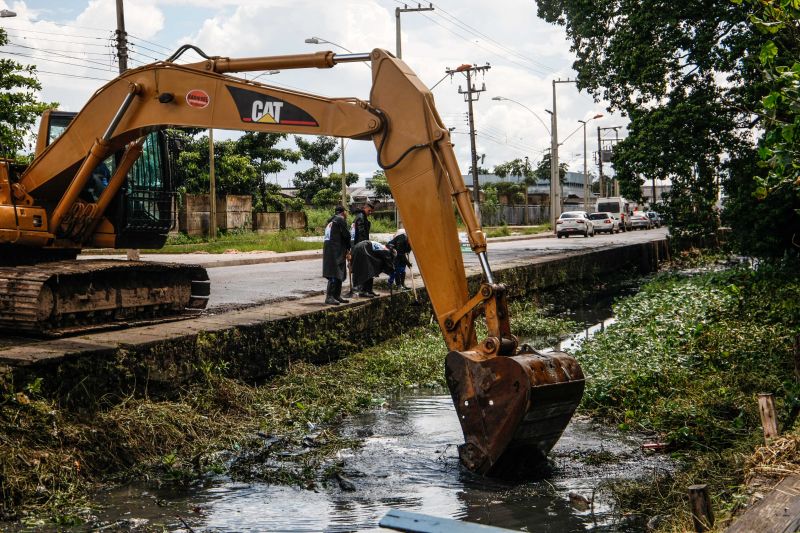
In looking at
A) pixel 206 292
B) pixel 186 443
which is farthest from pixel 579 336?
pixel 186 443

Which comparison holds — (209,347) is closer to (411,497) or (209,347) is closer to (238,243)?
(411,497)

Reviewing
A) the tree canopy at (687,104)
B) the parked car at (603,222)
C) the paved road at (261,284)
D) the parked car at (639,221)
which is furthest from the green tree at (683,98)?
the parked car at (639,221)

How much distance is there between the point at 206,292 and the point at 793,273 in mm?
11244

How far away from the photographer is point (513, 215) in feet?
221

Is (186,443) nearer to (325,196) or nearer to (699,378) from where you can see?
(699,378)

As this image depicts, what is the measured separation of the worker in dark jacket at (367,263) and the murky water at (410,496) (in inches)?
215

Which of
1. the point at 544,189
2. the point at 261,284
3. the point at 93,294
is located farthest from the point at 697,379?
the point at 544,189

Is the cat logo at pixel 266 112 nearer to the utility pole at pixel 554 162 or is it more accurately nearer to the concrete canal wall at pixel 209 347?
the concrete canal wall at pixel 209 347

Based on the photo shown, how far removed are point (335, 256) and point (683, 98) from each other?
11143 millimetres

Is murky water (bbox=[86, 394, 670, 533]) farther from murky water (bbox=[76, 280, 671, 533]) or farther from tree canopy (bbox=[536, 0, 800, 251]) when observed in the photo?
tree canopy (bbox=[536, 0, 800, 251])

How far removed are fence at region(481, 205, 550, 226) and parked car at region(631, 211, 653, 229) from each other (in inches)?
346

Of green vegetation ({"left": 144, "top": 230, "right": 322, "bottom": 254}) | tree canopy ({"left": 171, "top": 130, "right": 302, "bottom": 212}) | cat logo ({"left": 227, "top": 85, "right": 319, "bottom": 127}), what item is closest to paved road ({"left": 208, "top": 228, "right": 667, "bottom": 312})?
cat logo ({"left": 227, "top": 85, "right": 319, "bottom": 127})

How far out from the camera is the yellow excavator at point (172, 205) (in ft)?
21.7

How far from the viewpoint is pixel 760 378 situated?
920 centimetres
